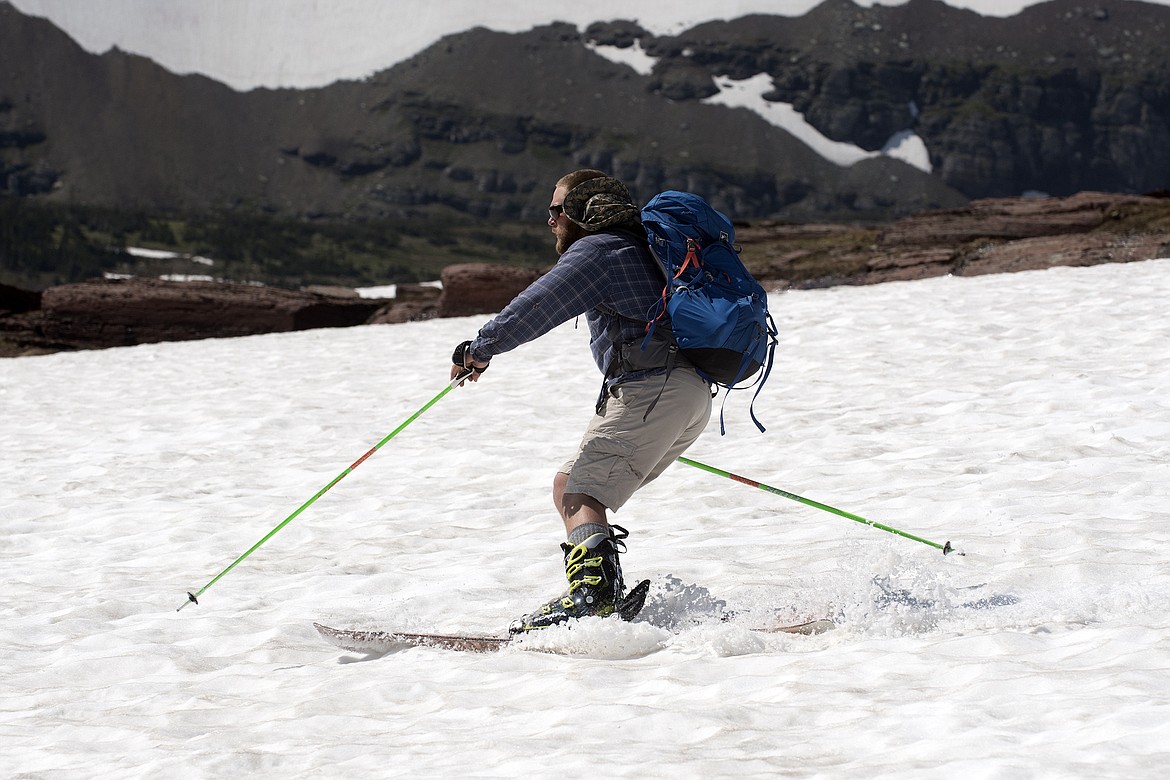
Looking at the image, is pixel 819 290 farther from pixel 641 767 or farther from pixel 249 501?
pixel 641 767

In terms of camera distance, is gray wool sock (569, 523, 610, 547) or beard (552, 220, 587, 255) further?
beard (552, 220, 587, 255)

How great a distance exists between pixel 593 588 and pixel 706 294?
4.79ft

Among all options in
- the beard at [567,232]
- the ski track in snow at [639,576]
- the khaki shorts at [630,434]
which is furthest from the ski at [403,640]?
the beard at [567,232]

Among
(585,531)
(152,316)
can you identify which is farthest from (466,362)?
(152,316)

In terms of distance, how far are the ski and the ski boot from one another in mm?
177

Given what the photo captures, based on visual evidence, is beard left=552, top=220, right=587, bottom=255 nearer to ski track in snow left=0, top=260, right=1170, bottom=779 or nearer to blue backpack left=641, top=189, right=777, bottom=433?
blue backpack left=641, top=189, right=777, bottom=433

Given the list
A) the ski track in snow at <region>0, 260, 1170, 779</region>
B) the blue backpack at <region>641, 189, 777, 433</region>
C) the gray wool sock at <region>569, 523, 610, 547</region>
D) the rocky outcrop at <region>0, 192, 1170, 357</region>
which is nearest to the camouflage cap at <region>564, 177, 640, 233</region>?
the blue backpack at <region>641, 189, 777, 433</region>

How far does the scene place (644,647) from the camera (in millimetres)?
5219

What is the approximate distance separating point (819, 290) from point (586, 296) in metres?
19.7

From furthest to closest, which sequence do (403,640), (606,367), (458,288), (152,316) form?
(458,288), (152,316), (403,640), (606,367)

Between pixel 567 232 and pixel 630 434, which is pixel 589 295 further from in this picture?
pixel 630 434

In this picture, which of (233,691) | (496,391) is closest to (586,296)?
(233,691)

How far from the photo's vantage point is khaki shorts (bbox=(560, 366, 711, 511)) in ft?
17.0

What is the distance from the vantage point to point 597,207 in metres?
5.32
